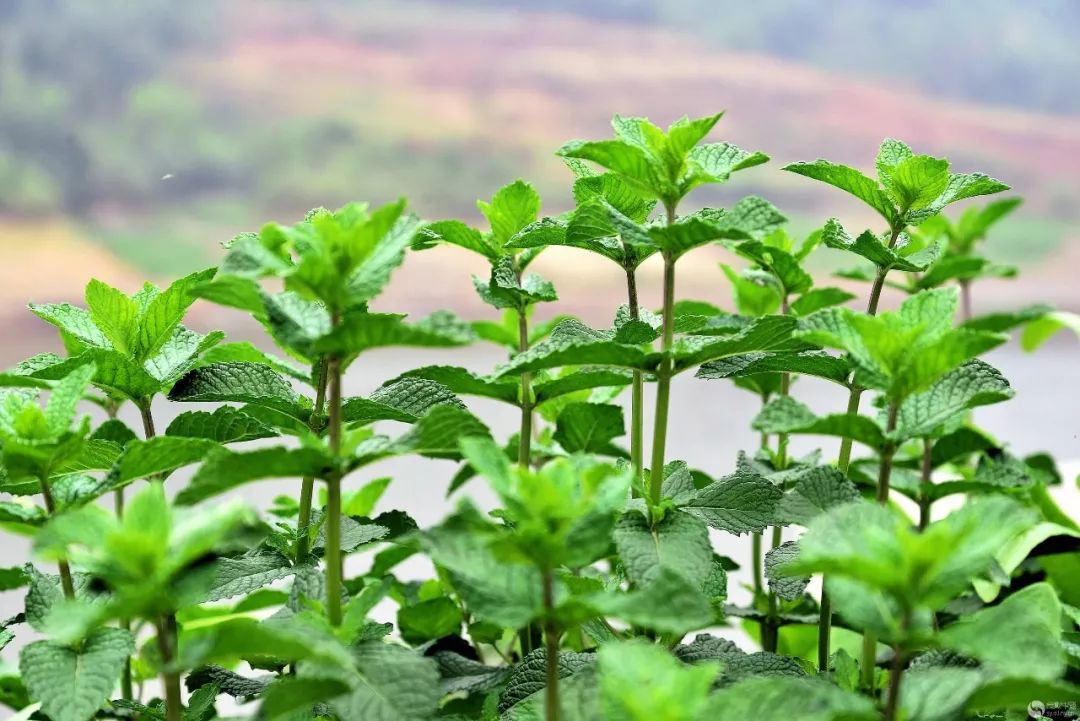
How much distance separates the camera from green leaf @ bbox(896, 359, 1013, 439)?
16.2 inches

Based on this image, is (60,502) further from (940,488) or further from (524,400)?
(940,488)

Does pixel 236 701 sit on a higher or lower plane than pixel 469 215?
lower

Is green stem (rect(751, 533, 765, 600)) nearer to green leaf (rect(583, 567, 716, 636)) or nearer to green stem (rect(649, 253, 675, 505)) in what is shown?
green stem (rect(649, 253, 675, 505))

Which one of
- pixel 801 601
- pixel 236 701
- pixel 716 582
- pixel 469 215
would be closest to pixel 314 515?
pixel 236 701

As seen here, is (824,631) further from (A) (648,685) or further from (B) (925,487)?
(A) (648,685)

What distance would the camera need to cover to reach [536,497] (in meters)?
0.33

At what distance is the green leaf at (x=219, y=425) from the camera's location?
496mm

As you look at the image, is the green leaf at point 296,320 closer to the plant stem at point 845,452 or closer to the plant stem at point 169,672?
the plant stem at point 169,672

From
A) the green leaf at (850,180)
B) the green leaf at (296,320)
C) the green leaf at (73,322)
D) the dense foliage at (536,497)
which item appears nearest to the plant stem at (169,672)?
the dense foliage at (536,497)

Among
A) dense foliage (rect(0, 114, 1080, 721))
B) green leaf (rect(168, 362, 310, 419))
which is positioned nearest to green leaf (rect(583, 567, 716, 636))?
dense foliage (rect(0, 114, 1080, 721))

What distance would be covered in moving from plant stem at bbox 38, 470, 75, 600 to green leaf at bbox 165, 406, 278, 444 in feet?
0.23

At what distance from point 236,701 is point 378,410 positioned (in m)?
0.19

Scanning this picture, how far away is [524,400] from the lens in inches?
20.9

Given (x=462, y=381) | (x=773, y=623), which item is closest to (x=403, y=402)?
(x=462, y=381)
